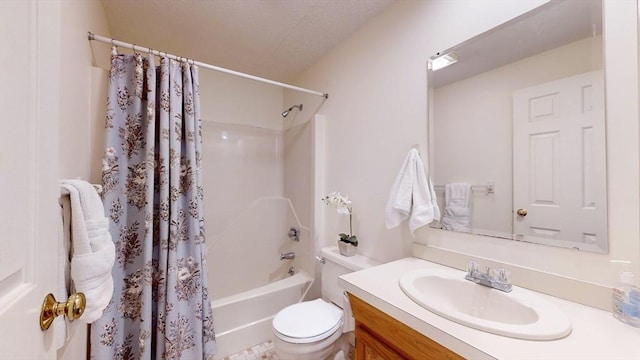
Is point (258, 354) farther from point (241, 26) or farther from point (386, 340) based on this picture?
point (241, 26)

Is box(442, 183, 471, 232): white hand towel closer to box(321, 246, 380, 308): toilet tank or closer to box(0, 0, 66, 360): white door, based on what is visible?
box(321, 246, 380, 308): toilet tank

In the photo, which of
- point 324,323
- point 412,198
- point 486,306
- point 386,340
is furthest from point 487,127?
point 324,323

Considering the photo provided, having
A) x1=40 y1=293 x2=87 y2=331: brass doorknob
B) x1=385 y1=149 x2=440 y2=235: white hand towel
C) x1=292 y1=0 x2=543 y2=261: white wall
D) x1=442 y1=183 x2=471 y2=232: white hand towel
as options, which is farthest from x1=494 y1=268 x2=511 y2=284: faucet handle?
x1=40 y1=293 x2=87 y2=331: brass doorknob

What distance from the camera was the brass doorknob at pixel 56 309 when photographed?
46 cm

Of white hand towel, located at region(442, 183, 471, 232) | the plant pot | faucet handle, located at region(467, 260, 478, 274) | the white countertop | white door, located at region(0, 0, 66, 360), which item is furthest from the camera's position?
the plant pot

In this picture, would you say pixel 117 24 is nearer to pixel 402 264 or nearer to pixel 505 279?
pixel 402 264

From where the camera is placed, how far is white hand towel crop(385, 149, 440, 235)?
4.17 feet

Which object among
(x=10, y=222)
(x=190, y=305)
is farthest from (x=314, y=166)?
(x=10, y=222)

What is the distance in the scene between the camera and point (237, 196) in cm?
248

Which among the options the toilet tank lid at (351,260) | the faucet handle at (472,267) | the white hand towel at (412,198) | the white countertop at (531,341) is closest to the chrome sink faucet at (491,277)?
the faucet handle at (472,267)

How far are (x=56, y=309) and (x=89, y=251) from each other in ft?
0.96

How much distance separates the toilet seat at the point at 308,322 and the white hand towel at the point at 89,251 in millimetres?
820

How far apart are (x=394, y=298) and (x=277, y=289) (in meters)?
1.27

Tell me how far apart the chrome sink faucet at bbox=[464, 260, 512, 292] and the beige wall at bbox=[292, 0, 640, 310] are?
10 centimetres
